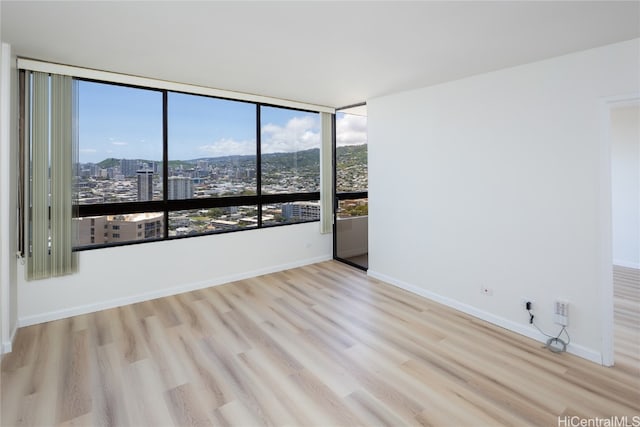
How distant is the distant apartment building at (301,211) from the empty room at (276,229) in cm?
42

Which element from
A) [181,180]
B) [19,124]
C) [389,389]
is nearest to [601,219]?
[389,389]

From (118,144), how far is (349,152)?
3.22m

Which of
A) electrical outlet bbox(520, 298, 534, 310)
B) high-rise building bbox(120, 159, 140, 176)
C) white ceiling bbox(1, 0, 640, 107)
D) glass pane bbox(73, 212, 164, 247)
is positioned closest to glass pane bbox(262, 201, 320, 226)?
glass pane bbox(73, 212, 164, 247)

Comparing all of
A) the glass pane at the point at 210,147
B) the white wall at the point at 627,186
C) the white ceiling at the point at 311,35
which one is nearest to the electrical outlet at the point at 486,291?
the white ceiling at the point at 311,35

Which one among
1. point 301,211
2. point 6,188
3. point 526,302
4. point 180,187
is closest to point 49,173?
point 6,188

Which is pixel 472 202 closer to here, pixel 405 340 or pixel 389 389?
pixel 405 340

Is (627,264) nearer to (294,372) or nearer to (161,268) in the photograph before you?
(294,372)

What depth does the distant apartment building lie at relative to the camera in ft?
16.8

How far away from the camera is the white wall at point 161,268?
330cm

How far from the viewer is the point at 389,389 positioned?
2262 millimetres

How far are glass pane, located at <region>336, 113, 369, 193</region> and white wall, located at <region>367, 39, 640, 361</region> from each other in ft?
3.00

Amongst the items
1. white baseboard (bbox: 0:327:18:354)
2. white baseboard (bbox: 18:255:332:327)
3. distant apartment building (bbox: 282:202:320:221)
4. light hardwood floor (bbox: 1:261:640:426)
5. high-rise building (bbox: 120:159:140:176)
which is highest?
high-rise building (bbox: 120:159:140:176)

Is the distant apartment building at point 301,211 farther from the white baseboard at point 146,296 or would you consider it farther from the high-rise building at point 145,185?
the high-rise building at point 145,185

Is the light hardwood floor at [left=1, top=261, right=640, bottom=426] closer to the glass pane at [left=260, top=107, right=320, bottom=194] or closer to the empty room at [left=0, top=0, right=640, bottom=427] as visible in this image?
the empty room at [left=0, top=0, right=640, bottom=427]
